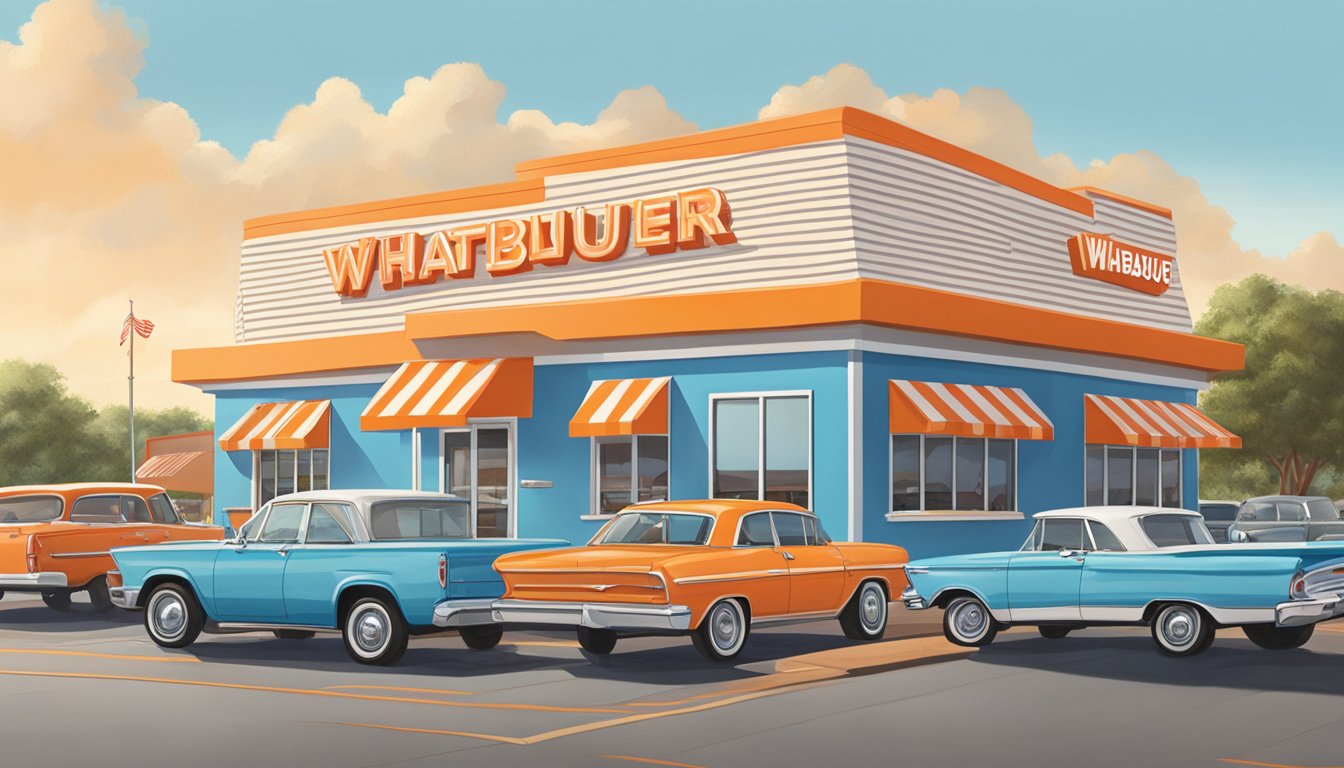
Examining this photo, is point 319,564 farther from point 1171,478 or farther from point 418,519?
point 1171,478

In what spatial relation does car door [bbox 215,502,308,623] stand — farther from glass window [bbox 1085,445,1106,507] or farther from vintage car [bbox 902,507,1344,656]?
glass window [bbox 1085,445,1106,507]

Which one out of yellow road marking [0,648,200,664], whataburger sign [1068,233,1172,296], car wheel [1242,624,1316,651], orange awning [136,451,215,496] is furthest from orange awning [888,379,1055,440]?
orange awning [136,451,215,496]

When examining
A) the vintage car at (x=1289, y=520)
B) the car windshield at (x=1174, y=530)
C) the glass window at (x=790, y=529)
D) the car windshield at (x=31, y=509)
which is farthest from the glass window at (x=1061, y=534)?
the vintage car at (x=1289, y=520)

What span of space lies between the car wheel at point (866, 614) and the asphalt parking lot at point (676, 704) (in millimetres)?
249

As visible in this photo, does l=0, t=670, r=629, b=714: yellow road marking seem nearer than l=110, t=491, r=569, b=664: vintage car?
Yes

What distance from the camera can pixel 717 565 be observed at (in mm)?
14734

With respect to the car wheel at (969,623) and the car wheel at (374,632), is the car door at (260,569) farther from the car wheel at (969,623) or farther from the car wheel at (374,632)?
the car wheel at (969,623)

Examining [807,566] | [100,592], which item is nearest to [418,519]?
[807,566]

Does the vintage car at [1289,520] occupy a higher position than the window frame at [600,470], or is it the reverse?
the window frame at [600,470]

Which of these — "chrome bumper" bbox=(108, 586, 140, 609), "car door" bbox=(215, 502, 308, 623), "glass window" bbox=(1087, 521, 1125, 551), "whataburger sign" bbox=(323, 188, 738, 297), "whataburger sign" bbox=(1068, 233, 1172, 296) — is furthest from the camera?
"whataburger sign" bbox=(1068, 233, 1172, 296)

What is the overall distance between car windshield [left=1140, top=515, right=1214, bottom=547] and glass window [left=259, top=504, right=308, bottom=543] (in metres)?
8.69

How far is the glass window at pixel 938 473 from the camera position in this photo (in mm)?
23578

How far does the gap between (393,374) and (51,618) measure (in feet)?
25.4

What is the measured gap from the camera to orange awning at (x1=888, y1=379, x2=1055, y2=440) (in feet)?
73.7
